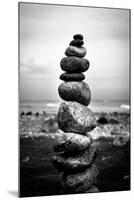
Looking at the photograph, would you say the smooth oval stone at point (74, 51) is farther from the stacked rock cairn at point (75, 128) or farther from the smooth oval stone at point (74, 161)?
the smooth oval stone at point (74, 161)

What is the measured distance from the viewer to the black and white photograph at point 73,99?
271 inches

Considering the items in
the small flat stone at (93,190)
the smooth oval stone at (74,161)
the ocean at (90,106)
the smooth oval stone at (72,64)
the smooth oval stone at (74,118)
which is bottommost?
the small flat stone at (93,190)

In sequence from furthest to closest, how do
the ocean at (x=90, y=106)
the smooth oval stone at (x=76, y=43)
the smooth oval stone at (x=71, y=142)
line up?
the smooth oval stone at (x=76, y=43) → the ocean at (x=90, y=106) → the smooth oval stone at (x=71, y=142)

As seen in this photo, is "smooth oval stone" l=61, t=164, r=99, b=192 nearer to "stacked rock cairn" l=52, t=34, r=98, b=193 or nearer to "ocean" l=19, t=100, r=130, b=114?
"stacked rock cairn" l=52, t=34, r=98, b=193

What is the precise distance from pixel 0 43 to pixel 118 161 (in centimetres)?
243

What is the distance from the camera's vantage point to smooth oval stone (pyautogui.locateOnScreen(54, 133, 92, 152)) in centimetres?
678

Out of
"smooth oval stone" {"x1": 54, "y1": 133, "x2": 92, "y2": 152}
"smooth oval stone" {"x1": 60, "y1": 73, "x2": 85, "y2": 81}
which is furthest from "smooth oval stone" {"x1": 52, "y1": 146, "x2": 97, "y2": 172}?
"smooth oval stone" {"x1": 60, "y1": 73, "x2": 85, "y2": 81}

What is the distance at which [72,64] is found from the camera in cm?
695

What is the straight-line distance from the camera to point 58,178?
7008mm

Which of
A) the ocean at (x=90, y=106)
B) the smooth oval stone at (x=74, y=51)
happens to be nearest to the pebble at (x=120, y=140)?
the ocean at (x=90, y=106)

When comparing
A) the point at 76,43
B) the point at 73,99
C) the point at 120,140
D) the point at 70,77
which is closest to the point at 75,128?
the point at 73,99

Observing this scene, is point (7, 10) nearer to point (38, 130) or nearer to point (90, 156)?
point (38, 130)

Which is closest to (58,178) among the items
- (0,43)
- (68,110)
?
(68,110)

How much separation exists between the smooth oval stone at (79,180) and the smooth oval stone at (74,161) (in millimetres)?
101
